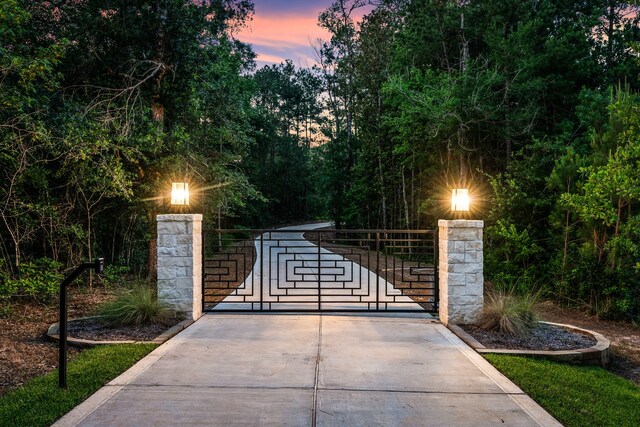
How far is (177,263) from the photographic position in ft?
22.8

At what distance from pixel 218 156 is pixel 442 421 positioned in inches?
489

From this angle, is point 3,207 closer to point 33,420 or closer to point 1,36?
point 1,36

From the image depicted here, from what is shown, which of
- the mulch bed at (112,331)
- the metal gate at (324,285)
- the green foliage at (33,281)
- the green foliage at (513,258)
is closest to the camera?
the mulch bed at (112,331)

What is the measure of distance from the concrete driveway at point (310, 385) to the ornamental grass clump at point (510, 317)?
2.50 feet

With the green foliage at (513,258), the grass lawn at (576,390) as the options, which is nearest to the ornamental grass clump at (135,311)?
the grass lawn at (576,390)

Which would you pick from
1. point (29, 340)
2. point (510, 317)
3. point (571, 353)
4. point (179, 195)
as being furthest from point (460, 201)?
point (29, 340)

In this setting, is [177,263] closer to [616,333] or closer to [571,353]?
[571,353]

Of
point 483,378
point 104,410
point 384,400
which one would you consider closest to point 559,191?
point 483,378

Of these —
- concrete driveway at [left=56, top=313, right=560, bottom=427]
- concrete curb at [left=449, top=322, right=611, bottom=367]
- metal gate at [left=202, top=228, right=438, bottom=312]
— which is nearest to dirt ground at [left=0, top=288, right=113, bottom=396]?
concrete driveway at [left=56, top=313, right=560, bottom=427]

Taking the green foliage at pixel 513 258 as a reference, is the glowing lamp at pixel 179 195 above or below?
above

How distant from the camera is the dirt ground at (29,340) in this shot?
4797 mm

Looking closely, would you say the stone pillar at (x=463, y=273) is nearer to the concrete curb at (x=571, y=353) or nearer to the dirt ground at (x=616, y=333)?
the concrete curb at (x=571, y=353)

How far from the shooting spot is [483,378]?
14.9ft

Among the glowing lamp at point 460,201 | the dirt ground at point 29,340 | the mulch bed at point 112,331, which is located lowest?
the dirt ground at point 29,340
